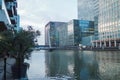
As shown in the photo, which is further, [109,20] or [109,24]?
[109,20]

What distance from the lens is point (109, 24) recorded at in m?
139

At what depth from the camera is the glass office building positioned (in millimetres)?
131000

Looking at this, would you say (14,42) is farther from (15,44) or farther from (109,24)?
(109,24)

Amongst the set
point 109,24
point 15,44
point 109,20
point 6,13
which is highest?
point 109,20

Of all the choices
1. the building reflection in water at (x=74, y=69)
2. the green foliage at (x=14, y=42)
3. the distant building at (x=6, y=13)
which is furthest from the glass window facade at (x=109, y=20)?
the green foliage at (x=14, y=42)

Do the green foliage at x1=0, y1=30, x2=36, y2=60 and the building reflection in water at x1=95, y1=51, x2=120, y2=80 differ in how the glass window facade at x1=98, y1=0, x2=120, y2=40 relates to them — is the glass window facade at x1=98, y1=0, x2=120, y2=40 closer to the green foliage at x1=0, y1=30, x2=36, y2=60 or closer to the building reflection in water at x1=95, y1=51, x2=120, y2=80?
the building reflection in water at x1=95, y1=51, x2=120, y2=80

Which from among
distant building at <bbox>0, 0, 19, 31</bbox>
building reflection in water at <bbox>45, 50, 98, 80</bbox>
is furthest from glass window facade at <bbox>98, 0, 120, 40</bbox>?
building reflection in water at <bbox>45, 50, 98, 80</bbox>

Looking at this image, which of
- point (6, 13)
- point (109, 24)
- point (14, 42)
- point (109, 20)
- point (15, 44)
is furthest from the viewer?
point (109, 20)

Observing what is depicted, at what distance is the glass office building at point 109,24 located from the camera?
→ 13100 centimetres

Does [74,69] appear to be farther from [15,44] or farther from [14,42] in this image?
[14,42]

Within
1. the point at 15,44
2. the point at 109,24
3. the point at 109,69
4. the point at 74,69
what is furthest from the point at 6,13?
the point at 109,24

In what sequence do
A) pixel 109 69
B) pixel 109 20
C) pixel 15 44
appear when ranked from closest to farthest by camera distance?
pixel 15 44
pixel 109 69
pixel 109 20

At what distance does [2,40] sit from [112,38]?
387 ft

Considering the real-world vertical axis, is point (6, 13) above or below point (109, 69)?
above
